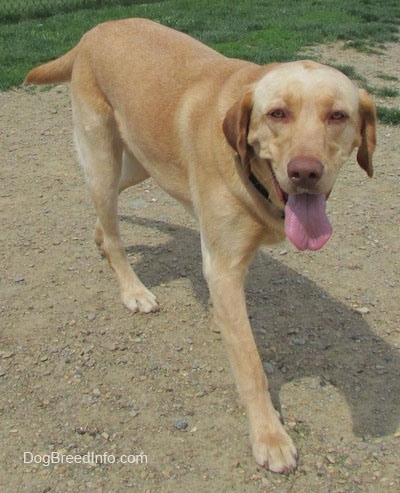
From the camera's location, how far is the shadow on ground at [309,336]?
2.90 metres

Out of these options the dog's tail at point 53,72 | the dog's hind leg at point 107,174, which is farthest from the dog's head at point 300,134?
the dog's tail at point 53,72

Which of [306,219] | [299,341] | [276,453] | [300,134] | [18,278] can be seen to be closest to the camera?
[300,134]

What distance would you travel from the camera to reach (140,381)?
301 centimetres

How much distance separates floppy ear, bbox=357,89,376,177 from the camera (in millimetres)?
2572

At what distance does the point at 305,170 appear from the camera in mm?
2186

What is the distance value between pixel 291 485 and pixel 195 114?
5.05ft

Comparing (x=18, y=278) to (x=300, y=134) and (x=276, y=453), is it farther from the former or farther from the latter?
(x=300, y=134)

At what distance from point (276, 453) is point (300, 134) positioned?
1.19m

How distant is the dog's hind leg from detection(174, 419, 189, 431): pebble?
828mm

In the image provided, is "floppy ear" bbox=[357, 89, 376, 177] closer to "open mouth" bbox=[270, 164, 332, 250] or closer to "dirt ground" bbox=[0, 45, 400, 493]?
"open mouth" bbox=[270, 164, 332, 250]

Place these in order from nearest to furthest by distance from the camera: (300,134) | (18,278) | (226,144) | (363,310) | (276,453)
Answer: (300,134) → (276,453) → (226,144) → (363,310) → (18,278)

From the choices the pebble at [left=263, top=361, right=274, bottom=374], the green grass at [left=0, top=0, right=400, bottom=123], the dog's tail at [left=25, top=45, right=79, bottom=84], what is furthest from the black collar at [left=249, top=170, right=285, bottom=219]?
the green grass at [left=0, top=0, right=400, bottom=123]

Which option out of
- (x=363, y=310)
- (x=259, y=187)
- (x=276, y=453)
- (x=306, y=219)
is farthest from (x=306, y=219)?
(x=363, y=310)

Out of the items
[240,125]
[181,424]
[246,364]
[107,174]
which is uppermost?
[240,125]
